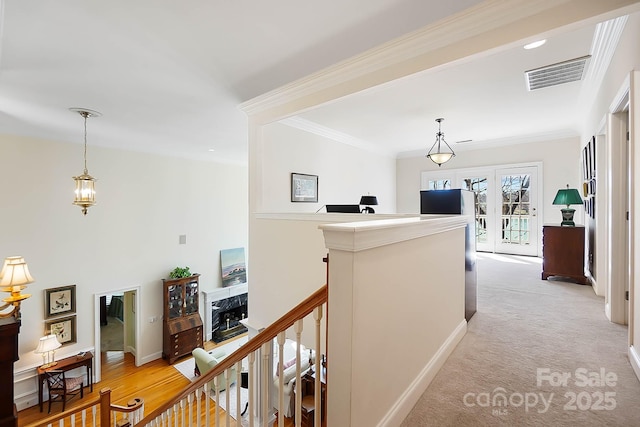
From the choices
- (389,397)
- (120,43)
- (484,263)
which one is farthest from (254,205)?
(484,263)

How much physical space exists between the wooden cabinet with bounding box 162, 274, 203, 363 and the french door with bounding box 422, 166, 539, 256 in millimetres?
6875

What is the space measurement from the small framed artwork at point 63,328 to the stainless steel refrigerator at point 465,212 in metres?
6.69

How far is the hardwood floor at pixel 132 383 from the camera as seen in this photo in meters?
5.27

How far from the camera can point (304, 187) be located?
4602 millimetres

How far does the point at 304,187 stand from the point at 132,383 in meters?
5.53

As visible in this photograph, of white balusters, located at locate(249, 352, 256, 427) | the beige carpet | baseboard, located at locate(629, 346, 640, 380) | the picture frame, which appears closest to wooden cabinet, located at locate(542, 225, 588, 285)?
the beige carpet

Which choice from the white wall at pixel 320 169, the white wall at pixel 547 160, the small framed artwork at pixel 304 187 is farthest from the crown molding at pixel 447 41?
the white wall at pixel 547 160

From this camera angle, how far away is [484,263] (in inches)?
211

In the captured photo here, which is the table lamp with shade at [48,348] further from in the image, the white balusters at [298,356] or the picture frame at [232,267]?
the white balusters at [298,356]

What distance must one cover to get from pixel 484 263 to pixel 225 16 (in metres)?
5.53

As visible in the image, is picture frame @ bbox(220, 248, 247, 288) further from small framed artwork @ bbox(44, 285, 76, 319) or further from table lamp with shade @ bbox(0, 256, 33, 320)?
table lamp with shade @ bbox(0, 256, 33, 320)

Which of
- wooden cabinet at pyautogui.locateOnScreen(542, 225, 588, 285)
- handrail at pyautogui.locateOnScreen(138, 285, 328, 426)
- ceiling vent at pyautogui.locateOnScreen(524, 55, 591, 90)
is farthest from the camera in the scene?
wooden cabinet at pyautogui.locateOnScreen(542, 225, 588, 285)

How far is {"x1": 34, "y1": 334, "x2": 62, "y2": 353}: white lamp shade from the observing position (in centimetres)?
494

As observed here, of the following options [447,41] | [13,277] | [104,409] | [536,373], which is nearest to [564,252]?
[536,373]
